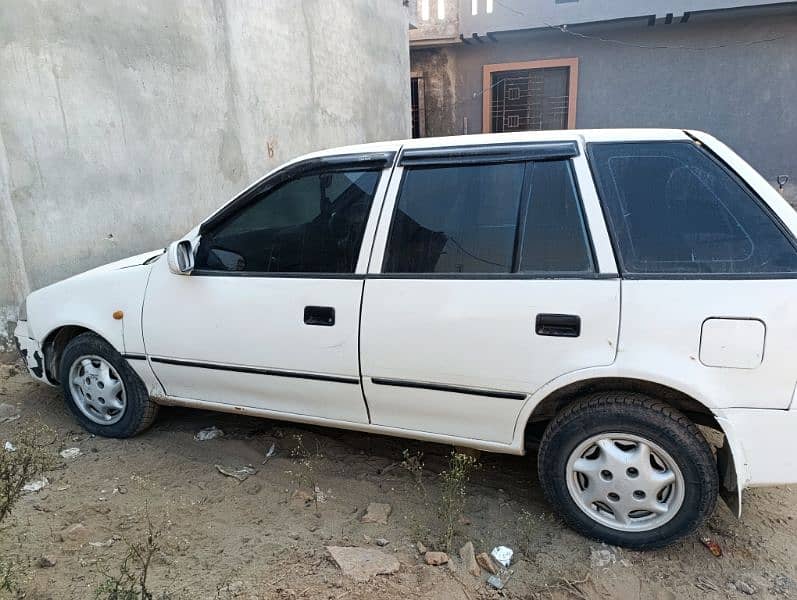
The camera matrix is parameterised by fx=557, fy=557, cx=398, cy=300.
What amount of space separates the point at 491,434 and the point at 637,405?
65 centimetres

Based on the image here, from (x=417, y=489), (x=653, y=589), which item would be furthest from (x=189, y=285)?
(x=653, y=589)

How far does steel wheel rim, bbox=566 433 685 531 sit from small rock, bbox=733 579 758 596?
346mm

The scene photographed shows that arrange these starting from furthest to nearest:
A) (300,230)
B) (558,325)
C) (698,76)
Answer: (698,76) < (300,230) < (558,325)

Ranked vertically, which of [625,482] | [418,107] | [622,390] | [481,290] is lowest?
[625,482]

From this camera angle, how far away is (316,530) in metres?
2.64

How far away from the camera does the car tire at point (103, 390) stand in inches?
132

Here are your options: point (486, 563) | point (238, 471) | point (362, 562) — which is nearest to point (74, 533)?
point (238, 471)

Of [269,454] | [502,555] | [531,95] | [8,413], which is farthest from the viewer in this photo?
[531,95]

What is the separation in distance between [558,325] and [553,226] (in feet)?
1.43

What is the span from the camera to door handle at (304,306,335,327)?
2695 mm

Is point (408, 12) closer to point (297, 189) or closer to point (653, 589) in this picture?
point (297, 189)

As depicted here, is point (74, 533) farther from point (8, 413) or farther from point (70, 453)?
point (8, 413)

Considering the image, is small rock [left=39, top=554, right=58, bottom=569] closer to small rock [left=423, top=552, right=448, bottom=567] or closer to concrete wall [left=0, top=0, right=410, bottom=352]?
small rock [left=423, top=552, right=448, bottom=567]

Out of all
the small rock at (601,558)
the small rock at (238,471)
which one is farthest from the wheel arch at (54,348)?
the small rock at (601,558)
